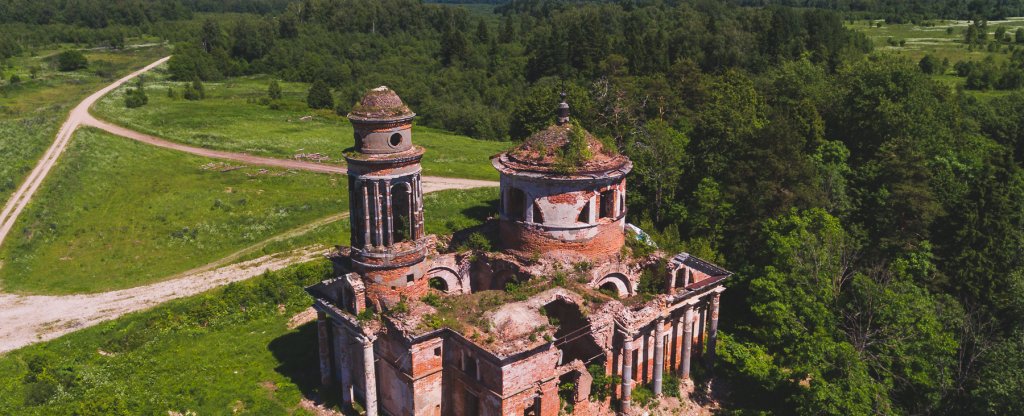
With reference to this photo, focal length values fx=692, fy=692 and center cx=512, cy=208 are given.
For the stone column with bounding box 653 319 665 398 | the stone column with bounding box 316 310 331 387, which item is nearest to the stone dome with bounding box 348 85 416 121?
the stone column with bounding box 316 310 331 387

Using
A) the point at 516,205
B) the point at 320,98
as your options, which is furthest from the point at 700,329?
the point at 320,98

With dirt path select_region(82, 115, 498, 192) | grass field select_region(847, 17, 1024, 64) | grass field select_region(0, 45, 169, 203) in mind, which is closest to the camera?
dirt path select_region(82, 115, 498, 192)

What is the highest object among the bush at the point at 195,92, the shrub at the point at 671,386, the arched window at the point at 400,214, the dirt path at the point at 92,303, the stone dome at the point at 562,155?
the stone dome at the point at 562,155

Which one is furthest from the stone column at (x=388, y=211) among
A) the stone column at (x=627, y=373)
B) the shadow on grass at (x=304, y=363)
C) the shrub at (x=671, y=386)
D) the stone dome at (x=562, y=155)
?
the shrub at (x=671, y=386)

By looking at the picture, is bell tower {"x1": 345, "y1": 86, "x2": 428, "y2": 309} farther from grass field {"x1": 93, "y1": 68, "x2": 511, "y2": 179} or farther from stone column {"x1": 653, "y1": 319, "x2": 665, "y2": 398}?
grass field {"x1": 93, "y1": 68, "x2": 511, "y2": 179}

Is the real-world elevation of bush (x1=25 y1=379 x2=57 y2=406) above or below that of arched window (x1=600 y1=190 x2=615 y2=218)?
below

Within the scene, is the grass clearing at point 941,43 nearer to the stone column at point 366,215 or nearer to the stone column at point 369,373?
the stone column at point 366,215

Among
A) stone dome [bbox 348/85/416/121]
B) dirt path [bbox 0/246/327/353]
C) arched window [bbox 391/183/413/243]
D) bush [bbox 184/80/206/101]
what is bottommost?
dirt path [bbox 0/246/327/353]

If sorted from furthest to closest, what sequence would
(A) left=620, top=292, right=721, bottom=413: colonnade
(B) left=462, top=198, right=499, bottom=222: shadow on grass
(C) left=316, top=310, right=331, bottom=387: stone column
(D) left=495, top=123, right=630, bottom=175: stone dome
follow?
(B) left=462, top=198, right=499, bottom=222: shadow on grass < (D) left=495, top=123, right=630, bottom=175: stone dome < (C) left=316, top=310, right=331, bottom=387: stone column < (A) left=620, top=292, right=721, bottom=413: colonnade
